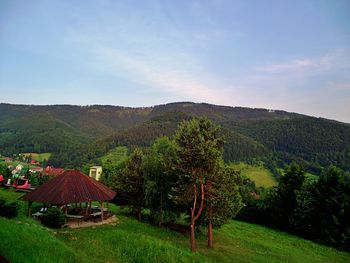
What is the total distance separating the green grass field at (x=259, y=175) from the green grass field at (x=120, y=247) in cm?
9575

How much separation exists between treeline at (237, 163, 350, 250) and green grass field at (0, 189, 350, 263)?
5393mm

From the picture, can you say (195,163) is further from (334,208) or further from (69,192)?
(334,208)

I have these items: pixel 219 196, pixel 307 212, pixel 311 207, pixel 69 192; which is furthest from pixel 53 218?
pixel 311 207

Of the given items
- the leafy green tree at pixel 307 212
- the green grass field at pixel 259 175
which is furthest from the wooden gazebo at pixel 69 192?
the green grass field at pixel 259 175

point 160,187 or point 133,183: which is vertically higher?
point 160,187

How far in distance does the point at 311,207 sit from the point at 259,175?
102m

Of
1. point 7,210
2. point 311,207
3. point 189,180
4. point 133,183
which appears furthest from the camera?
point 311,207

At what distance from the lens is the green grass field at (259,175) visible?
12721 centimetres

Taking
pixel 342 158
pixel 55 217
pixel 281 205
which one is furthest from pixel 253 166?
pixel 55 217

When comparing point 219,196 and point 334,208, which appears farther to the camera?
point 334,208

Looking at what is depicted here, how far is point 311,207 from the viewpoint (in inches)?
1609

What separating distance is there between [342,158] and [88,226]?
555 feet

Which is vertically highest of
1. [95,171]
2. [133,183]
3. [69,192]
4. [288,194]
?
[133,183]

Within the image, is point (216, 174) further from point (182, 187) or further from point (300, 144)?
point (300, 144)
